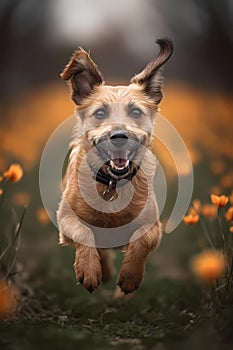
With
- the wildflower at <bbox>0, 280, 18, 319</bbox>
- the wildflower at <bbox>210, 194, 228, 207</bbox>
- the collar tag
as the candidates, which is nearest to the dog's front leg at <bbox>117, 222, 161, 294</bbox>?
the collar tag

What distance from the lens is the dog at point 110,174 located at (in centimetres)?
151

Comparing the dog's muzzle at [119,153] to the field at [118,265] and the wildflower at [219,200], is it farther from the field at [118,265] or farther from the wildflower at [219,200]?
the wildflower at [219,200]

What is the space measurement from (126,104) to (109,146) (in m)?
0.12

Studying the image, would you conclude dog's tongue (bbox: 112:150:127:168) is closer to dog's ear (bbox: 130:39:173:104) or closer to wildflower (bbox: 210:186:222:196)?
dog's ear (bbox: 130:39:173:104)

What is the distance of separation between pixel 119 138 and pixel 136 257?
1.10ft

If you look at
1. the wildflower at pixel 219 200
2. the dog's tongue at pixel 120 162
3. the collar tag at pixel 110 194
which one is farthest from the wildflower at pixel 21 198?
the wildflower at pixel 219 200

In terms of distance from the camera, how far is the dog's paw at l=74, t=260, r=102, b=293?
160 cm

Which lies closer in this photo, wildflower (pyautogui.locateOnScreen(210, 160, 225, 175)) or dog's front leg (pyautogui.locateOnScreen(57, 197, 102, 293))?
dog's front leg (pyautogui.locateOnScreen(57, 197, 102, 293))

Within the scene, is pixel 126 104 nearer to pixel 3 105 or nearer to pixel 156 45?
pixel 156 45

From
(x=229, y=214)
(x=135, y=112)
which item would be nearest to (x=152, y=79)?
Answer: (x=135, y=112)

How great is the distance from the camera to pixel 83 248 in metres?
1.61

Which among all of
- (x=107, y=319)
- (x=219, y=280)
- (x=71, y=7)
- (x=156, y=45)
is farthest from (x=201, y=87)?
(x=107, y=319)

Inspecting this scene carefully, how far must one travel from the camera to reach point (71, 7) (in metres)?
1.71

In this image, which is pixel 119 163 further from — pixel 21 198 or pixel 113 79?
pixel 21 198
